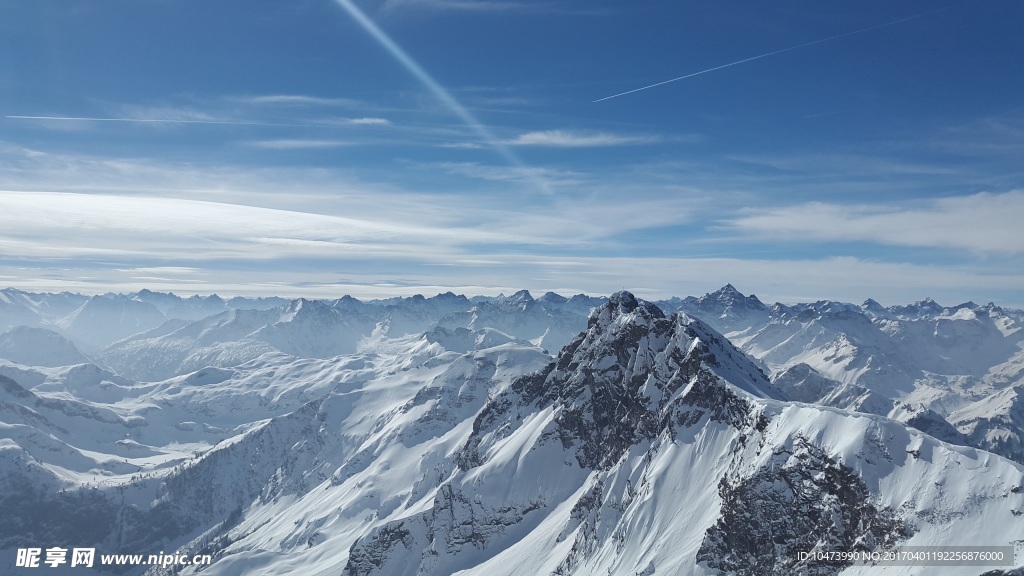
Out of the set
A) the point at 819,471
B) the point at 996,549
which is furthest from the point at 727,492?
the point at 996,549

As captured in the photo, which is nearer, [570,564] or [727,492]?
[727,492]

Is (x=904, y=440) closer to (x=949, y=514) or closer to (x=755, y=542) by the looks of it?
(x=949, y=514)

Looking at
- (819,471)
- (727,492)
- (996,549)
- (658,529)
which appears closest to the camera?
(996,549)

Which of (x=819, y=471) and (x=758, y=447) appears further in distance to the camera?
(x=758, y=447)

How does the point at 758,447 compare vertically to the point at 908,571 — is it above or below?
above

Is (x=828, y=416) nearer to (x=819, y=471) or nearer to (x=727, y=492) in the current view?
(x=819, y=471)

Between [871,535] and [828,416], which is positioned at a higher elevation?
[828,416]

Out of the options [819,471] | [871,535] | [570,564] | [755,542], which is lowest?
[570,564]

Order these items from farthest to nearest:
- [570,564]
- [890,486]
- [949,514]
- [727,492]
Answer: [570,564]
[727,492]
[890,486]
[949,514]

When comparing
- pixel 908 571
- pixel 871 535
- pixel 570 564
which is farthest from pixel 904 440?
pixel 570 564
